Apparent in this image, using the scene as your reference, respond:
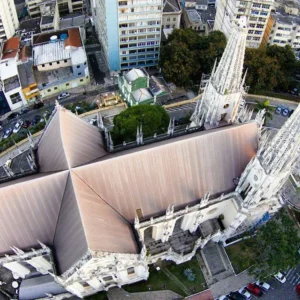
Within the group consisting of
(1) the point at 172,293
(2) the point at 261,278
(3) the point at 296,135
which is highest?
(3) the point at 296,135

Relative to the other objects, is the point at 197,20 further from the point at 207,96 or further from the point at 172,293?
the point at 172,293

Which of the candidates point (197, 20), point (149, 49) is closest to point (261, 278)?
point (149, 49)

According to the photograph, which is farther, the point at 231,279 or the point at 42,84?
the point at 42,84

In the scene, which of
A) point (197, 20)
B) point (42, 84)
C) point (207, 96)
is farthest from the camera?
point (197, 20)

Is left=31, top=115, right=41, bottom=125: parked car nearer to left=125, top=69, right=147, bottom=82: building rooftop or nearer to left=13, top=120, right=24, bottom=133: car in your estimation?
left=13, top=120, right=24, bottom=133: car

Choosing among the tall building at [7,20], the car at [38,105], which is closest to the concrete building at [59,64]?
the car at [38,105]

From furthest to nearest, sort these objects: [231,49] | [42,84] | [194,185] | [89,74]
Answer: [89,74] → [42,84] → [194,185] → [231,49]

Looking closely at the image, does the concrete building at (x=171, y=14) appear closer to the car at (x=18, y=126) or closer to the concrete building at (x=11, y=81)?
the concrete building at (x=11, y=81)
